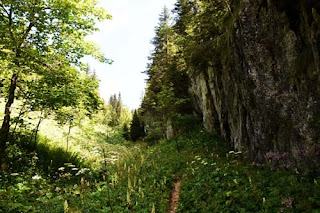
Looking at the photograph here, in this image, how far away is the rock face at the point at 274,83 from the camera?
6.30m

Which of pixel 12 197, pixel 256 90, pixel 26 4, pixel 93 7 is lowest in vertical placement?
pixel 12 197

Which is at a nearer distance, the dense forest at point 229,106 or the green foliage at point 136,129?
the dense forest at point 229,106

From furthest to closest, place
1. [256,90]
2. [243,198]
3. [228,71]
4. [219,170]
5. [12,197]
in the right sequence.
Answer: [228,71], [219,170], [256,90], [12,197], [243,198]

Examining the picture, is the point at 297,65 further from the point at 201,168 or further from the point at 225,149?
the point at 225,149

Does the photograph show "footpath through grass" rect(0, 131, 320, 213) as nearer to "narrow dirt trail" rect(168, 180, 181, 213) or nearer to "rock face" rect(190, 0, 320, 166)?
"narrow dirt trail" rect(168, 180, 181, 213)

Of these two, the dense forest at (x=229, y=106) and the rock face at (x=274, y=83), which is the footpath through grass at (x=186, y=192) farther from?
the rock face at (x=274, y=83)

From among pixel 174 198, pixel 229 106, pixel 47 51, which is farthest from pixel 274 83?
pixel 47 51

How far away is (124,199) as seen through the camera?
772 cm

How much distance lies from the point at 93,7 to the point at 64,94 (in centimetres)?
466

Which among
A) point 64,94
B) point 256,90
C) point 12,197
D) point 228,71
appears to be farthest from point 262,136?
point 12,197

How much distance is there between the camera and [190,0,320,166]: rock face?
20.7ft

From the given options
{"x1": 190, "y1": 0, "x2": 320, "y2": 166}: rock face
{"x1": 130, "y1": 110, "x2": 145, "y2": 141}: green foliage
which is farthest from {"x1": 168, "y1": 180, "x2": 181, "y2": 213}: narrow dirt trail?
{"x1": 130, "y1": 110, "x2": 145, "y2": 141}: green foliage

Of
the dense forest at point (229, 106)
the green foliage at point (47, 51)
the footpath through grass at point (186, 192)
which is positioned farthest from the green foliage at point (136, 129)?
the green foliage at point (47, 51)

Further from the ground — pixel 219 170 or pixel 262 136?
pixel 262 136
